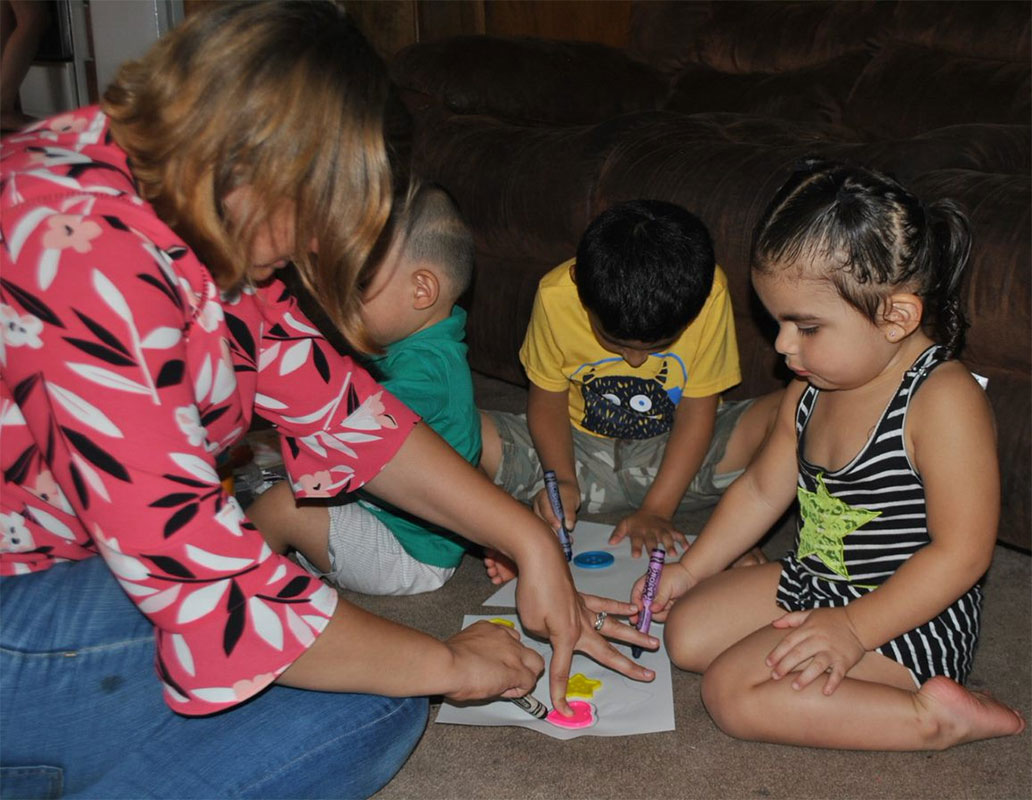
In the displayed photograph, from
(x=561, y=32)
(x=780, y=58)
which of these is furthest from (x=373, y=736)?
(x=561, y=32)

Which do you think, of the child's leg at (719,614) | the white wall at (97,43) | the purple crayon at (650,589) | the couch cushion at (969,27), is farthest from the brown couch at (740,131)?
the white wall at (97,43)

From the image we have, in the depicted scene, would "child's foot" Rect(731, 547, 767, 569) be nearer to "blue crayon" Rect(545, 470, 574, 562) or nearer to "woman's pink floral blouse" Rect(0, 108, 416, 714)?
"blue crayon" Rect(545, 470, 574, 562)

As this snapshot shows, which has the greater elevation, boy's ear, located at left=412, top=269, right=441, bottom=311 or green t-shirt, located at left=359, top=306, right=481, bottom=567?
boy's ear, located at left=412, top=269, right=441, bottom=311

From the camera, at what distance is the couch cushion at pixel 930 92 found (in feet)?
6.59

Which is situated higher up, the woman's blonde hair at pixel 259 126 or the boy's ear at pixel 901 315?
the woman's blonde hair at pixel 259 126

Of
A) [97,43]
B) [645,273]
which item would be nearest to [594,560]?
[645,273]

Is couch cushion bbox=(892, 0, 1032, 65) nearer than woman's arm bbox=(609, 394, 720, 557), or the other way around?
woman's arm bbox=(609, 394, 720, 557)

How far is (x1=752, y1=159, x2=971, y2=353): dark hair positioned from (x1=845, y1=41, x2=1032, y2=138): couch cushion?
3.65 ft

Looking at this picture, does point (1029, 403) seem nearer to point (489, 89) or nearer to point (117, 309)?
point (117, 309)

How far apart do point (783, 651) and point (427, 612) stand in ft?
1.54

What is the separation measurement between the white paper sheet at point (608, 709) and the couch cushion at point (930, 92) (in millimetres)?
1400

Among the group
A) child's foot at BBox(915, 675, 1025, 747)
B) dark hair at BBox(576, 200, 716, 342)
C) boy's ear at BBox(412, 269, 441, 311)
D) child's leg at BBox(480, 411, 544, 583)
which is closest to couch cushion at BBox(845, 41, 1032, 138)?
dark hair at BBox(576, 200, 716, 342)

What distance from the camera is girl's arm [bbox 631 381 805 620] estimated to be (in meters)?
1.21

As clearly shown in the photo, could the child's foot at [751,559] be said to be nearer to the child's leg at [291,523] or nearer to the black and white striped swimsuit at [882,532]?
the black and white striped swimsuit at [882,532]
